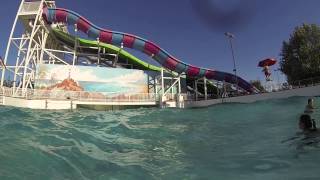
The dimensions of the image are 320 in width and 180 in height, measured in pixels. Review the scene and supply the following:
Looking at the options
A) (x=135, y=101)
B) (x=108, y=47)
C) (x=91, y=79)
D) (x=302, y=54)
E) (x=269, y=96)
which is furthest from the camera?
(x=302, y=54)

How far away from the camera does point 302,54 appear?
59.1 metres

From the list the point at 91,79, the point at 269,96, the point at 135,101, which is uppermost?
the point at 91,79

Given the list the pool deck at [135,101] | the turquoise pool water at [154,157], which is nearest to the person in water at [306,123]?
the turquoise pool water at [154,157]

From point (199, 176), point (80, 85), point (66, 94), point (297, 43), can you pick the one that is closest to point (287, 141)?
point (199, 176)

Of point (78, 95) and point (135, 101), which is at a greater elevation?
point (78, 95)

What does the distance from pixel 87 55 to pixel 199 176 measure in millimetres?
52482

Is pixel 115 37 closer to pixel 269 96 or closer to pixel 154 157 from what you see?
pixel 269 96

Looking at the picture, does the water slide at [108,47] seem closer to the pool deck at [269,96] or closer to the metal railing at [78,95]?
the metal railing at [78,95]

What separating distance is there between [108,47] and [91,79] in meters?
6.00

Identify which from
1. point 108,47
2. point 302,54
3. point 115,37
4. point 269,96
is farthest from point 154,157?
point 302,54

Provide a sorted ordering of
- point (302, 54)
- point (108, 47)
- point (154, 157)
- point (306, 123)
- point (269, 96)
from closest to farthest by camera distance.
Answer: point (154, 157)
point (306, 123)
point (269, 96)
point (108, 47)
point (302, 54)

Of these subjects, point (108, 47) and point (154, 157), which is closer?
point (154, 157)

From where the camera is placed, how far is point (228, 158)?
840 cm

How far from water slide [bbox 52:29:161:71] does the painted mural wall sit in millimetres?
2144
